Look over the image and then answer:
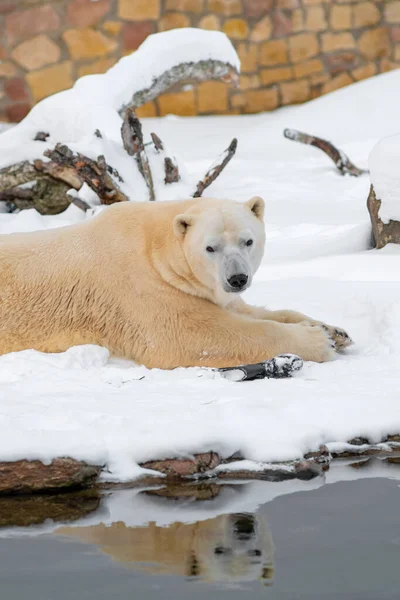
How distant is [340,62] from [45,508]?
31.0ft

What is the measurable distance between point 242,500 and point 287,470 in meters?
0.20

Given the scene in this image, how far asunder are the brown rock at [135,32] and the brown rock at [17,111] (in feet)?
4.41

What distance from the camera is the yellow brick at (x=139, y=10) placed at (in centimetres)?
1041

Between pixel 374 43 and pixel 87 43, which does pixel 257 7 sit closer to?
pixel 374 43

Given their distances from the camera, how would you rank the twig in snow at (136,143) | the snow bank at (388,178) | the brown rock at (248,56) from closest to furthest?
the snow bank at (388,178)
the twig in snow at (136,143)
the brown rock at (248,56)

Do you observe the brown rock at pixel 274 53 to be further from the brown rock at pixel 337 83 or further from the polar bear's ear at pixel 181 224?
the polar bear's ear at pixel 181 224

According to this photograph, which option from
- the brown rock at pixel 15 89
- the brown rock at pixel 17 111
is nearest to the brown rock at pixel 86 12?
the brown rock at pixel 15 89

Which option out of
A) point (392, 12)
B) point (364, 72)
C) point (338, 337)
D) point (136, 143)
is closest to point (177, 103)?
point (364, 72)

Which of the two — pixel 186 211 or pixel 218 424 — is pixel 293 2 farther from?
pixel 218 424

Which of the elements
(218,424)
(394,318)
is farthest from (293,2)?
(218,424)

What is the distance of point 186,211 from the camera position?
3844mm

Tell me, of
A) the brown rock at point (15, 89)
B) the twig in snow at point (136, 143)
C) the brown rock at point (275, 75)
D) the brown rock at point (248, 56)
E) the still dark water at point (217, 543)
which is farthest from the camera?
the brown rock at point (275, 75)

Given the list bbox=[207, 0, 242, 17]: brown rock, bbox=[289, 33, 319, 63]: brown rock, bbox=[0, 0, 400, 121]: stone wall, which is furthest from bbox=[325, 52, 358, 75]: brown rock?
bbox=[207, 0, 242, 17]: brown rock

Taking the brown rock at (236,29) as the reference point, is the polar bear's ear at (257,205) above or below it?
below
